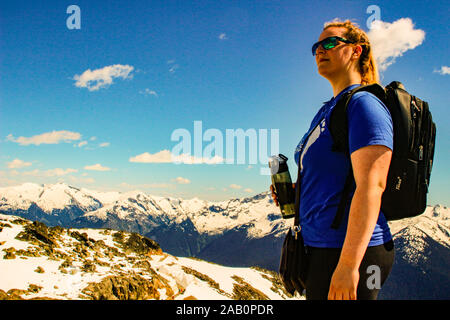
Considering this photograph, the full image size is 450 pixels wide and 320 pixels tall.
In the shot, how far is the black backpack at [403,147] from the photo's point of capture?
243 cm

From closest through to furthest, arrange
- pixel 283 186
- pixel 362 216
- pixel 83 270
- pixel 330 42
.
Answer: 1. pixel 362 216
2. pixel 330 42
3. pixel 283 186
4. pixel 83 270

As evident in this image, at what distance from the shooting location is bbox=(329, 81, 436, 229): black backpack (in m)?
2.43

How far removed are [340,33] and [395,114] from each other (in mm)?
1318

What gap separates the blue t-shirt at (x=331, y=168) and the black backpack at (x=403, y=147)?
77 millimetres

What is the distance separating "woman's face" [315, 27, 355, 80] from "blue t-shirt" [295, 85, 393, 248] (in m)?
0.29

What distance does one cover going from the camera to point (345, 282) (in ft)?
7.39

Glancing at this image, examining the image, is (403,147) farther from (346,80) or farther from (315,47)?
(315,47)

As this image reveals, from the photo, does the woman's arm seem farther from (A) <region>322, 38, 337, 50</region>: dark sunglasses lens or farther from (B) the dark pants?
(A) <region>322, 38, 337, 50</region>: dark sunglasses lens

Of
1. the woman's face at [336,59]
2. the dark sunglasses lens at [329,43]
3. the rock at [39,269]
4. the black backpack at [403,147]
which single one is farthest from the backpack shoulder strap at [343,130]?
the rock at [39,269]

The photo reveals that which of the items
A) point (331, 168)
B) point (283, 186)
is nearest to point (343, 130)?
point (331, 168)

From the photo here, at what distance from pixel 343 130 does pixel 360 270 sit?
4.20 ft

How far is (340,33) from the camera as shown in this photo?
321 cm
